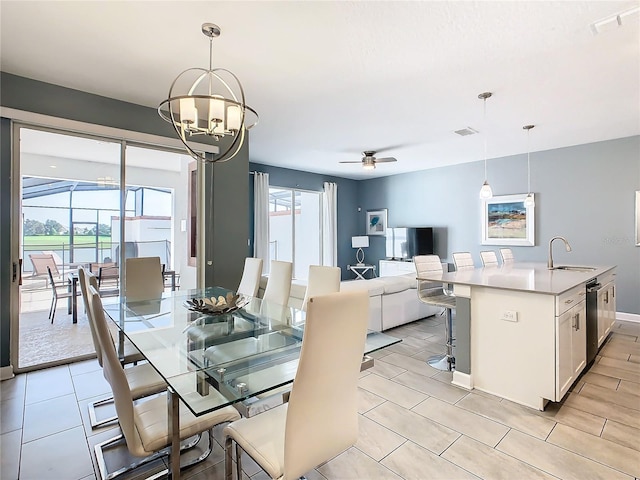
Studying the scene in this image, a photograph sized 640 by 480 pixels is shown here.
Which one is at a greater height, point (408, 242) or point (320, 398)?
point (408, 242)

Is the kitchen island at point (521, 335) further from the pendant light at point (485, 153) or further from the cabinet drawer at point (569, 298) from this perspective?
the pendant light at point (485, 153)

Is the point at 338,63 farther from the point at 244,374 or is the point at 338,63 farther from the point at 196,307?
the point at 244,374

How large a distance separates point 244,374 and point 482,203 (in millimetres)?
6149

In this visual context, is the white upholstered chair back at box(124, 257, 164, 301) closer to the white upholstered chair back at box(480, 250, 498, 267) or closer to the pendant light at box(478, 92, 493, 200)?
the pendant light at box(478, 92, 493, 200)

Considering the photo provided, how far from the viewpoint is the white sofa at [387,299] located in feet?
13.2

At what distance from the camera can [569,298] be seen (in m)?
2.65

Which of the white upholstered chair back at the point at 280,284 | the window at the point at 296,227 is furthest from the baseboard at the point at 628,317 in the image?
the window at the point at 296,227

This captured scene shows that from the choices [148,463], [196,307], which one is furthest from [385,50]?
[148,463]

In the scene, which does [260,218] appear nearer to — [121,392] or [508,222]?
[508,222]

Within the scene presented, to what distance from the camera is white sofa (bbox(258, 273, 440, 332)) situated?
4.02 metres

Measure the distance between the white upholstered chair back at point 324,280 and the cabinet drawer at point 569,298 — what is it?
5.40 feet

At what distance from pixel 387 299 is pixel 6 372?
13.2ft

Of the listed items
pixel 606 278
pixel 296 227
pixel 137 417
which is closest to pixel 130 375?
pixel 137 417

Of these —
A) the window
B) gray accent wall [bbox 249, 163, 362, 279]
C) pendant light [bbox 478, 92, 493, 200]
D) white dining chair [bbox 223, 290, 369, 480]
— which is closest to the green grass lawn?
white dining chair [bbox 223, 290, 369, 480]
